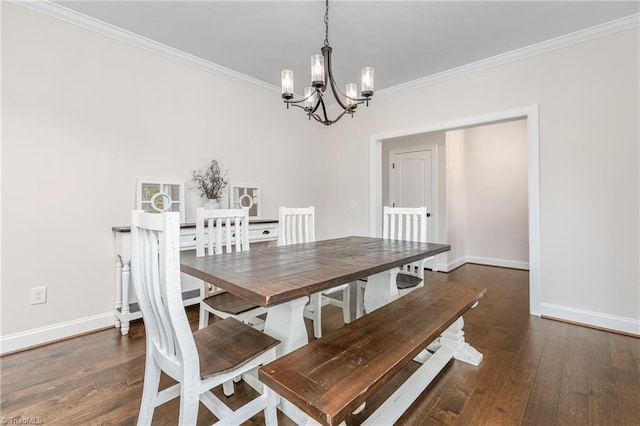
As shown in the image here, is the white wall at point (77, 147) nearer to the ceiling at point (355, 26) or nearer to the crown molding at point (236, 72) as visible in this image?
the crown molding at point (236, 72)

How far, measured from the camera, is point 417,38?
2.65m

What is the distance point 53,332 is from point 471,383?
3.01 meters

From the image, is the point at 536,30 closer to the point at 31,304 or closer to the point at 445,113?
the point at 445,113

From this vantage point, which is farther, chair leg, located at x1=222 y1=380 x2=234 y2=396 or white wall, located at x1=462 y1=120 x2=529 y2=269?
white wall, located at x1=462 y1=120 x2=529 y2=269

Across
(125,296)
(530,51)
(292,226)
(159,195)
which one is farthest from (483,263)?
(125,296)

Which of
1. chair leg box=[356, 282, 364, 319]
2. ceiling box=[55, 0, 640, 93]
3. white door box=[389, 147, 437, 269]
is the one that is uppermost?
ceiling box=[55, 0, 640, 93]

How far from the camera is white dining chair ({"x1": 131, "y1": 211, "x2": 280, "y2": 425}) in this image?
0.98 metres

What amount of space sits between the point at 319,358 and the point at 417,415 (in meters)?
0.75

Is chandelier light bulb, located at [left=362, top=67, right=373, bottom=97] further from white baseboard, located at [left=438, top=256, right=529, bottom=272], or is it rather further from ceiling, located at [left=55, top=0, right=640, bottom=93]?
white baseboard, located at [left=438, top=256, right=529, bottom=272]

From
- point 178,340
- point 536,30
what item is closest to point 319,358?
point 178,340

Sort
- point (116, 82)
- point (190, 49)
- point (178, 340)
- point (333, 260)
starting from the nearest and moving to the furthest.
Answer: point (178, 340) < point (333, 260) < point (116, 82) < point (190, 49)

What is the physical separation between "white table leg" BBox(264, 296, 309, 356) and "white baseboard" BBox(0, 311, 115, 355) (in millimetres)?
1877

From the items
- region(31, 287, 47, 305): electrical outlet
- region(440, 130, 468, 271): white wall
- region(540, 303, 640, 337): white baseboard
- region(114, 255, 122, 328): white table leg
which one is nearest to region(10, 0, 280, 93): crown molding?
region(114, 255, 122, 328): white table leg

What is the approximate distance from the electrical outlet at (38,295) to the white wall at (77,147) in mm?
31
